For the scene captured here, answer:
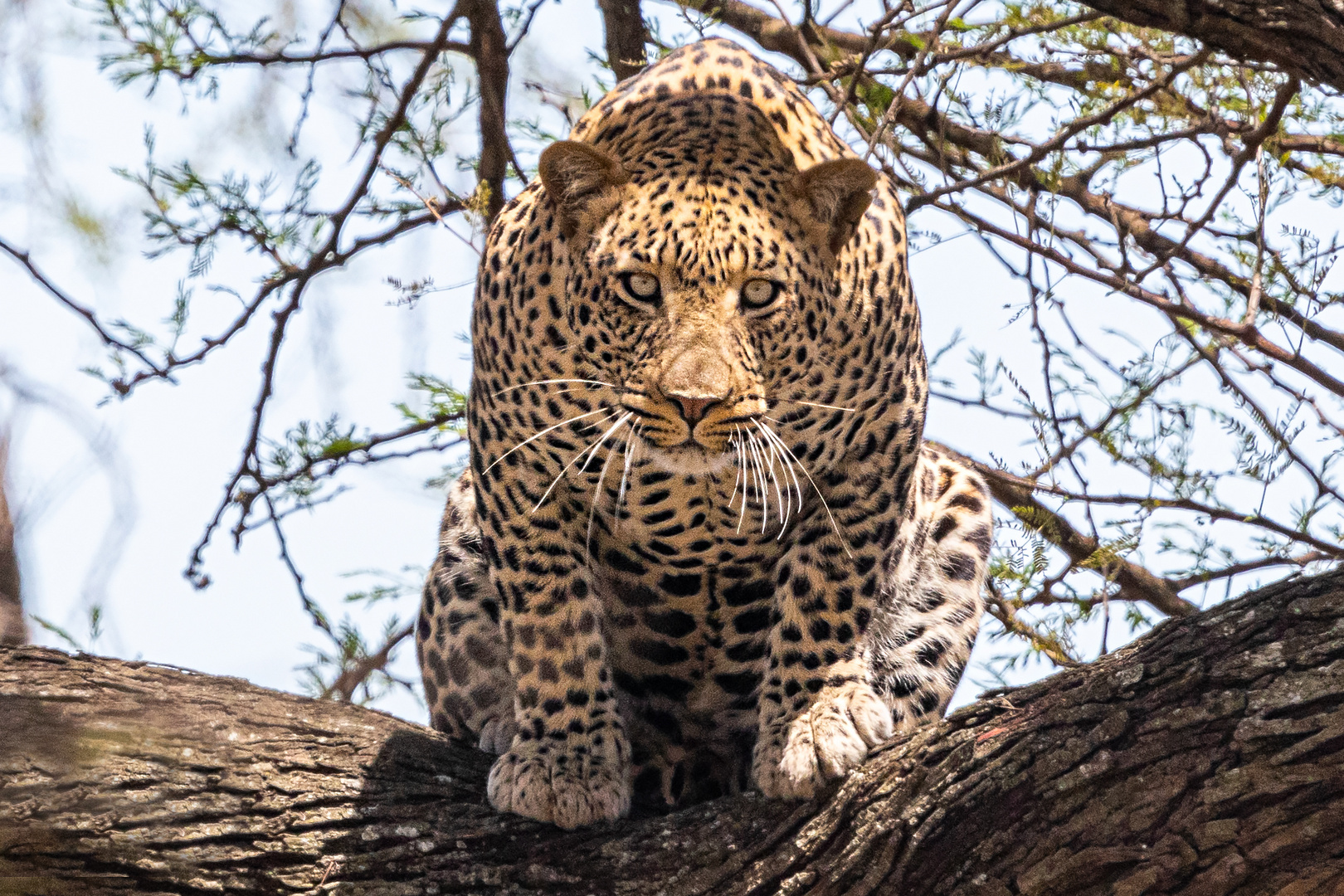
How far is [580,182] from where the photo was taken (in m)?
5.26

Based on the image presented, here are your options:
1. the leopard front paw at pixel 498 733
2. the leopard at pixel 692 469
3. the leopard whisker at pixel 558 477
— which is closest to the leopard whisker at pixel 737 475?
the leopard at pixel 692 469

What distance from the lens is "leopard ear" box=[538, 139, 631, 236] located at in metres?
5.20

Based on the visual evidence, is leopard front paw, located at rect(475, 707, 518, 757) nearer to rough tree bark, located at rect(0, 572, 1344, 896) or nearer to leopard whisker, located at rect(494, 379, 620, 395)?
rough tree bark, located at rect(0, 572, 1344, 896)

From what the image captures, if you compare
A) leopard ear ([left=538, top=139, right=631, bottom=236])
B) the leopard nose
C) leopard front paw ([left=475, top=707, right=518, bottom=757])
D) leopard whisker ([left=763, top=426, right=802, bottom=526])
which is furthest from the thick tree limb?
leopard front paw ([left=475, top=707, right=518, bottom=757])

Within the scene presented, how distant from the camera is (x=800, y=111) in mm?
5934

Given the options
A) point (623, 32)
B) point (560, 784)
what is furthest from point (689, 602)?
point (623, 32)

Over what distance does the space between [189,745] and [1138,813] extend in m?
2.68

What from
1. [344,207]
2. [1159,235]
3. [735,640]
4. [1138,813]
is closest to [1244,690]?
[1138,813]

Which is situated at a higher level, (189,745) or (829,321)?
(829,321)

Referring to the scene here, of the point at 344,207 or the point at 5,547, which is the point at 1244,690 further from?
the point at 344,207

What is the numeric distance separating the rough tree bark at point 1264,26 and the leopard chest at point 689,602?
6.99 ft

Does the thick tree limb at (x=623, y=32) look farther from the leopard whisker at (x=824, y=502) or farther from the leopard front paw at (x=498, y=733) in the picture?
the leopard front paw at (x=498, y=733)

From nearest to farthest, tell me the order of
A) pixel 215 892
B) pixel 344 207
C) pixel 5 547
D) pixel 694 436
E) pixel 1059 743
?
pixel 5 547
pixel 1059 743
pixel 215 892
pixel 694 436
pixel 344 207

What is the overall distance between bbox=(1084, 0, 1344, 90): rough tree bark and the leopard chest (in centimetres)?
213
